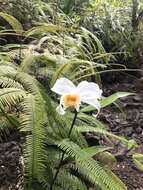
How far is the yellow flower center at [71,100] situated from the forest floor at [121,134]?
0.43m

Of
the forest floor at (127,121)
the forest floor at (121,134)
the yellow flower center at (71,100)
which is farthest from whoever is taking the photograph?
the forest floor at (127,121)

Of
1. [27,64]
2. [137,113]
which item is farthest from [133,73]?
[27,64]

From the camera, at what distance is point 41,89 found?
271 cm

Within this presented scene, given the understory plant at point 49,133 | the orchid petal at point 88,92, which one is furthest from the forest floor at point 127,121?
the orchid petal at point 88,92

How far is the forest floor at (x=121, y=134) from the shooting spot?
2.40 meters

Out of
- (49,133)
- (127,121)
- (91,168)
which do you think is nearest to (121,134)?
(127,121)

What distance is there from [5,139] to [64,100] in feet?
2.15

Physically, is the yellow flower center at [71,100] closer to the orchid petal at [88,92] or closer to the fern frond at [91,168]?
the orchid petal at [88,92]

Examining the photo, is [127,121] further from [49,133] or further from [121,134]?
[49,133]

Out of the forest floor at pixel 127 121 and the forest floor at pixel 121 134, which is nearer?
the forest floor at pixel 121 134

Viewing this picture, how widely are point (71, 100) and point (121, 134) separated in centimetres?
144

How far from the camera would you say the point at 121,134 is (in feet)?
11.8

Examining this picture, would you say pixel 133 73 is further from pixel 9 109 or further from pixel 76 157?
pixel 76 157

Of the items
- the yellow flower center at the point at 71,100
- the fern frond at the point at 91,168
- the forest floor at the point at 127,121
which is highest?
the yellow flower center at the point at 71,100
